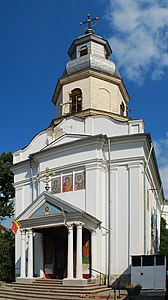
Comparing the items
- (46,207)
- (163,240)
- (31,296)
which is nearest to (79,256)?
(31,296)

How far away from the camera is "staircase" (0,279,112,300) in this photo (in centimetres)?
1725

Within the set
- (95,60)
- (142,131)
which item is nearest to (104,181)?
(142,131)

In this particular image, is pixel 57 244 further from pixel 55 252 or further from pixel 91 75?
pixel 91 75

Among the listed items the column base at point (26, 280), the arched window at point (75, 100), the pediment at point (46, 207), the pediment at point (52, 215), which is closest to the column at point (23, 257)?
the column base at point (26, 280)

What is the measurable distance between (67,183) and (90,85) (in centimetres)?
710

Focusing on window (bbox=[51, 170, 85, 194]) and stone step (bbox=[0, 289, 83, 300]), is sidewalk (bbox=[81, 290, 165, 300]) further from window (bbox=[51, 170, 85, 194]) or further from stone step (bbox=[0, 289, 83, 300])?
window (bbox=[51, 170, 85, 194])

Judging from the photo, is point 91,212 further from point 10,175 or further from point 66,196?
point 10,175

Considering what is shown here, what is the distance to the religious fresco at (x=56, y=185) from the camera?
22.7 meters

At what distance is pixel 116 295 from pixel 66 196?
6.52m

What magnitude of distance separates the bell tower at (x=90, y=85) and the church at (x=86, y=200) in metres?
0.79

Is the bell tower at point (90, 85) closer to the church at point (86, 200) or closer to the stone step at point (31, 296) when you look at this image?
the church at point (86, 200)

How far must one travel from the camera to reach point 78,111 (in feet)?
85.7

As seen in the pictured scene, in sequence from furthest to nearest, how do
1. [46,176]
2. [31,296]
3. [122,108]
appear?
[122,108] < [46,176] < [31,296]

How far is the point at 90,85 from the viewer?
26031 millimetres
